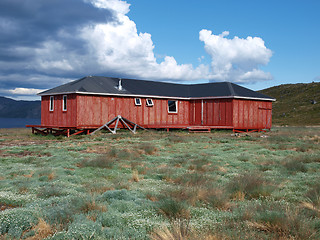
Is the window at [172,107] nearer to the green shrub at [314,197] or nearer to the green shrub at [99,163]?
the green shrub at [99,163]

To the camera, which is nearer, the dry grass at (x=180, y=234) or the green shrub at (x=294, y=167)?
the dry grass at (x=180, y=234)

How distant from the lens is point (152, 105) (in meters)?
28.2

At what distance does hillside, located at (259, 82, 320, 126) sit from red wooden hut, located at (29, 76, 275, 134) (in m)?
33.7

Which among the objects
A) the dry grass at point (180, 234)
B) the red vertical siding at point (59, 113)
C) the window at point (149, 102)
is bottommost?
the dry grass at point (180, 234)

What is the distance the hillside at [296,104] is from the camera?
6407 cm

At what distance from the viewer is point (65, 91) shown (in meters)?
24.6

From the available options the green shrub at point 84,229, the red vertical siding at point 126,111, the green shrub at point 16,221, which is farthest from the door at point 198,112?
the green shrub at point 84,229

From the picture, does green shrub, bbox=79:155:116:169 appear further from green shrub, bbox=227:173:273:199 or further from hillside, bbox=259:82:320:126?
hillside, bbox=259:82:320:126

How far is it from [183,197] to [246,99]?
2489 cm

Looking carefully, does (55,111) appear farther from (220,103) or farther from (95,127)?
(220,103)

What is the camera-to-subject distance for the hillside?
6407cm

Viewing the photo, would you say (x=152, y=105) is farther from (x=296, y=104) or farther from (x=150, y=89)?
(x=296, y=104)

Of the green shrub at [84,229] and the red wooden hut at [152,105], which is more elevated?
the red wooden hut at [152,105]

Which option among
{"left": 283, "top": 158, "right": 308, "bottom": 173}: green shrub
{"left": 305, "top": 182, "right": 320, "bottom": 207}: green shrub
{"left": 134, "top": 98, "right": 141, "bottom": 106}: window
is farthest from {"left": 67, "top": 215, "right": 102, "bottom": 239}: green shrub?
{"left": 134, "top": 98, "right": 141, "bottom": 106}: window
